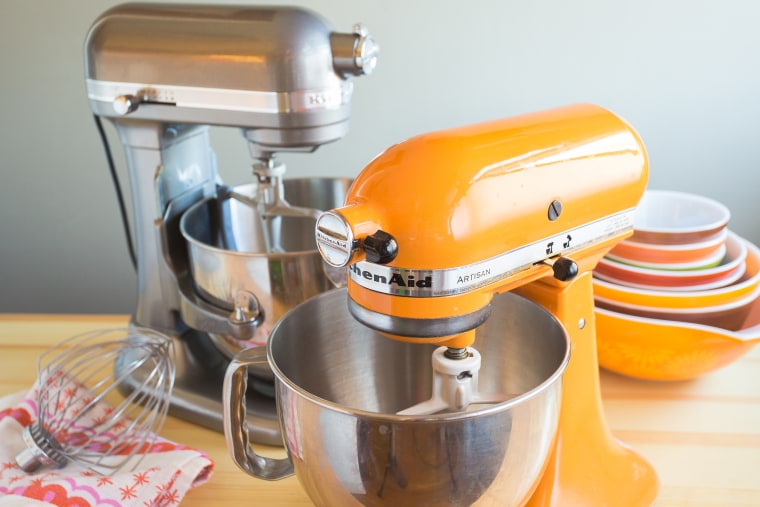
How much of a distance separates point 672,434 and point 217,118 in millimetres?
475

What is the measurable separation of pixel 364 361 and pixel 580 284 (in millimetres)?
171

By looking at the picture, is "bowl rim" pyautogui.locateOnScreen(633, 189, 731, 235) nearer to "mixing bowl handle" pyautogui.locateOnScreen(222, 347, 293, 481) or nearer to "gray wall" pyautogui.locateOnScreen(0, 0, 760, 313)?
"gray wall" pyautogui.locateOnScreen(0, 0, 760, 313)

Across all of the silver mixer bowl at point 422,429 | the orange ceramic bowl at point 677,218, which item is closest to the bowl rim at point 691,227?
the orange ceramic bowl at point 677,218

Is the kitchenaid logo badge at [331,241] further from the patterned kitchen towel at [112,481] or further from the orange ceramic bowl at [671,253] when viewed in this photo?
the orange ceramic bowl at [671,253]

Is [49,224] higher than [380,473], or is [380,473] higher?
[380,473]

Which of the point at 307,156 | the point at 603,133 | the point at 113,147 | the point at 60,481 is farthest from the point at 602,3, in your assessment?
the point at 60,481

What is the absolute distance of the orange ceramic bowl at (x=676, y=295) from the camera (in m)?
0.70

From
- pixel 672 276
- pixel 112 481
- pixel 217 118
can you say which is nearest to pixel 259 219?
pixel 217 118

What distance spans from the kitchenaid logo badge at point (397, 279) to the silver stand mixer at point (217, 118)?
0.20 metres

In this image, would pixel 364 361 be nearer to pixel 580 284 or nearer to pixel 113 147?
pixel 580 284

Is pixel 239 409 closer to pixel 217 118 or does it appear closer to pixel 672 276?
pixel 217 118

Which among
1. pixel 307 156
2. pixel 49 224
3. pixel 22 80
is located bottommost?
pixel 49 224

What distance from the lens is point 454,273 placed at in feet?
1.37

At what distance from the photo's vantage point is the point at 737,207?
1107 mm
